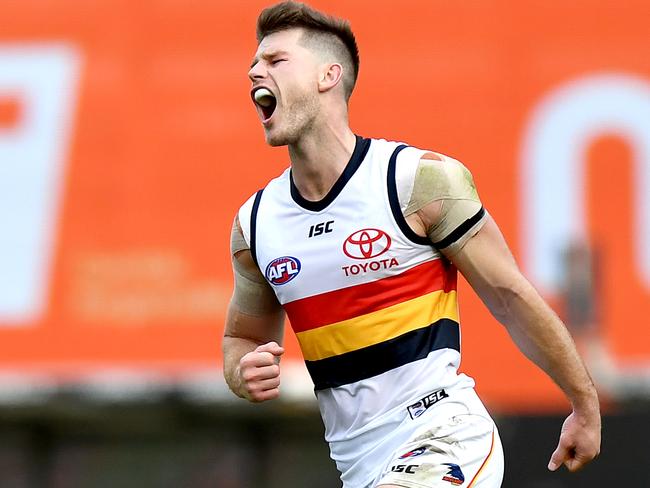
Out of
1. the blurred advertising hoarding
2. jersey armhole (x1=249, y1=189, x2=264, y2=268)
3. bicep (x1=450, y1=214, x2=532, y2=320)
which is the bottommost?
bicep (x1=450, y1=214, x2=532, y2=320)

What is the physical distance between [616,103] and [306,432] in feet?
14.7

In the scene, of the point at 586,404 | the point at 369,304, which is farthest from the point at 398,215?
the point at 586,404

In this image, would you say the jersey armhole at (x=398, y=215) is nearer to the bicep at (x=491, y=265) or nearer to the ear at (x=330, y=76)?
the bicep at (x=491, y=265)

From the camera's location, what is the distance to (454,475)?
4516mm

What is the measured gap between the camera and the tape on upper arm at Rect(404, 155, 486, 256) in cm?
466

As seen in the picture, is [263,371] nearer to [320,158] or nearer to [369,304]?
[369,304]

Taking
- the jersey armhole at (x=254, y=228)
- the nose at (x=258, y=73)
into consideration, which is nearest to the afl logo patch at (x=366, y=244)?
the jersey armhole at (x=254, y=228)

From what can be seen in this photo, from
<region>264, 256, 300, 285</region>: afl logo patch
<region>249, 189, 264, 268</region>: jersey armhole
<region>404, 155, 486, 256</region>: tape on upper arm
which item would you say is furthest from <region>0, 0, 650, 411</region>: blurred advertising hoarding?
<region>404, 155, 486, 256</region>: tape on upper arm

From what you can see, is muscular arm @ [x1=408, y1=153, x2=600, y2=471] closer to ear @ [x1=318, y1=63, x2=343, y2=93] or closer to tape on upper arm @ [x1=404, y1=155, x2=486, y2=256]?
tape on upper arm @ [x1=404, y1=155, x2=486, y2=256]

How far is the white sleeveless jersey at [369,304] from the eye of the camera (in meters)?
4.72

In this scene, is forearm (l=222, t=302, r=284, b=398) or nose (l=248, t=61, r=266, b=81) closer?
nose (l=248, t=61, r=266, b=81)

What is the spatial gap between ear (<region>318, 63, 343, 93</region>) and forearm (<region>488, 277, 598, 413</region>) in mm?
1058

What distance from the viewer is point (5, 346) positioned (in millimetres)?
12219

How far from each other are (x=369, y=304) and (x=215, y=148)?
315 inches
